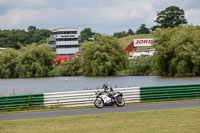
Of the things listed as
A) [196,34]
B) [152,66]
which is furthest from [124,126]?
[152,66]

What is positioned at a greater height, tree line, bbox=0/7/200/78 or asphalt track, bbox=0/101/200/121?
tree line, bbox=0/7/200/78

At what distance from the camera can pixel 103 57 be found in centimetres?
6556

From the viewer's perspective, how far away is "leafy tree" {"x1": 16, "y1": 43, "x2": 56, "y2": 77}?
71625mm

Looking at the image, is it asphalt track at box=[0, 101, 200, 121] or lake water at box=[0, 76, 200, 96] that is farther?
lake water at box=[0, 76, 200, 96]

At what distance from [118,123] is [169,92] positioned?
8371 mm

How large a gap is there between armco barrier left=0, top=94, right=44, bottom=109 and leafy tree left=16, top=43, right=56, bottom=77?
52.3 metres

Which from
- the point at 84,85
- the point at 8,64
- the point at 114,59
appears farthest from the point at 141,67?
the point at 8,64

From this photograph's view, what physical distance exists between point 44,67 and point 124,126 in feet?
202

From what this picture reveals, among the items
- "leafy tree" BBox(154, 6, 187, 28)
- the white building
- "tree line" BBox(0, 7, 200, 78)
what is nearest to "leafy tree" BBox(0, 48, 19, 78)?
"tree line" BBox(0, 7, 200, 78)

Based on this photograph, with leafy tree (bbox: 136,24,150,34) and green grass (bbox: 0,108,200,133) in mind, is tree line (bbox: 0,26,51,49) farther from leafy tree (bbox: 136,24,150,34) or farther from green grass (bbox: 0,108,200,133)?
green grass (bbox: 0,108,200,133)

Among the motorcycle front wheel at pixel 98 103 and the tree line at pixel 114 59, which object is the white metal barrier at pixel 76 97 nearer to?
the motorcycle front wheel at pixel 98 103

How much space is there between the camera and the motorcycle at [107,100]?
1873cm

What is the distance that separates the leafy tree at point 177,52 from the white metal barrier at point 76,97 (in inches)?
1387

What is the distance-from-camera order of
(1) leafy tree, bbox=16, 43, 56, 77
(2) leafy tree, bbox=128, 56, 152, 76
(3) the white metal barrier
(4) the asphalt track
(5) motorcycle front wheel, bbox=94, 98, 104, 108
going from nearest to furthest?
(4) the asphalt track < (5) motorcycle front wheel, bbox=94, 98, 104, 108 < (3) the white metal barrier < (2) leafy tree, bbox=128, 56, 152, 76 < (1) leafy tree, bbox=16, 43, 56, 77
